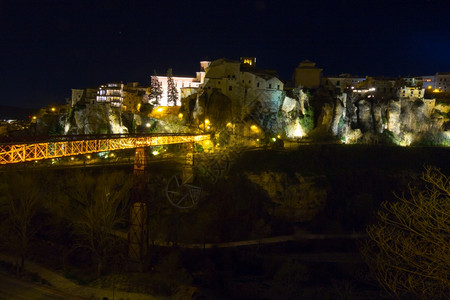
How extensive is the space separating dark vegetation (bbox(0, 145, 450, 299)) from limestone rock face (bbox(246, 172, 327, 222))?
80cm

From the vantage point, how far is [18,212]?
25812 mm

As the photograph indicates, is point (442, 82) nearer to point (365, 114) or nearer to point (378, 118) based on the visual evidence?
point (378, 118)

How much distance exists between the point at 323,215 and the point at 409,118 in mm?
32874

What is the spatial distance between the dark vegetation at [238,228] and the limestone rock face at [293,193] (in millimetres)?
799

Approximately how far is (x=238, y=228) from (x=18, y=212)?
22032 millimetres

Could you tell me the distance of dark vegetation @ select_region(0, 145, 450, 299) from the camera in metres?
26.3

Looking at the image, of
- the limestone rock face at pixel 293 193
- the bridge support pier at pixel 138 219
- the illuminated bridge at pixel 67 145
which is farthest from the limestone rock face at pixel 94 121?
the bridge support pier at pixel 138 219

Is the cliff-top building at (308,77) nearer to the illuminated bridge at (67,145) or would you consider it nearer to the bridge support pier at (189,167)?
the bridge support pier at (189,167)

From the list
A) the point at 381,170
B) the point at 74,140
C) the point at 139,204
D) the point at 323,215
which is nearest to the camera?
the point at 74,140

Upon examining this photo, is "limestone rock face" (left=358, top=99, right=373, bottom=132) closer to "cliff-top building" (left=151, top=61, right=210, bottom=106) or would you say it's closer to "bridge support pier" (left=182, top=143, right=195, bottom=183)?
"cliff-top building" (left=151, top=61, right=210, bottom=106)

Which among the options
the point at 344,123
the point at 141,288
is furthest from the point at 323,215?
the point at 141,288

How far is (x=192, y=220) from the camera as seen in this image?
36375 millimetres

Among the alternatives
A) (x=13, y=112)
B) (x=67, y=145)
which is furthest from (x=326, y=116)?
(x=13, y=112)

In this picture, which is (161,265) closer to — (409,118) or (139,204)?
(139,204)
